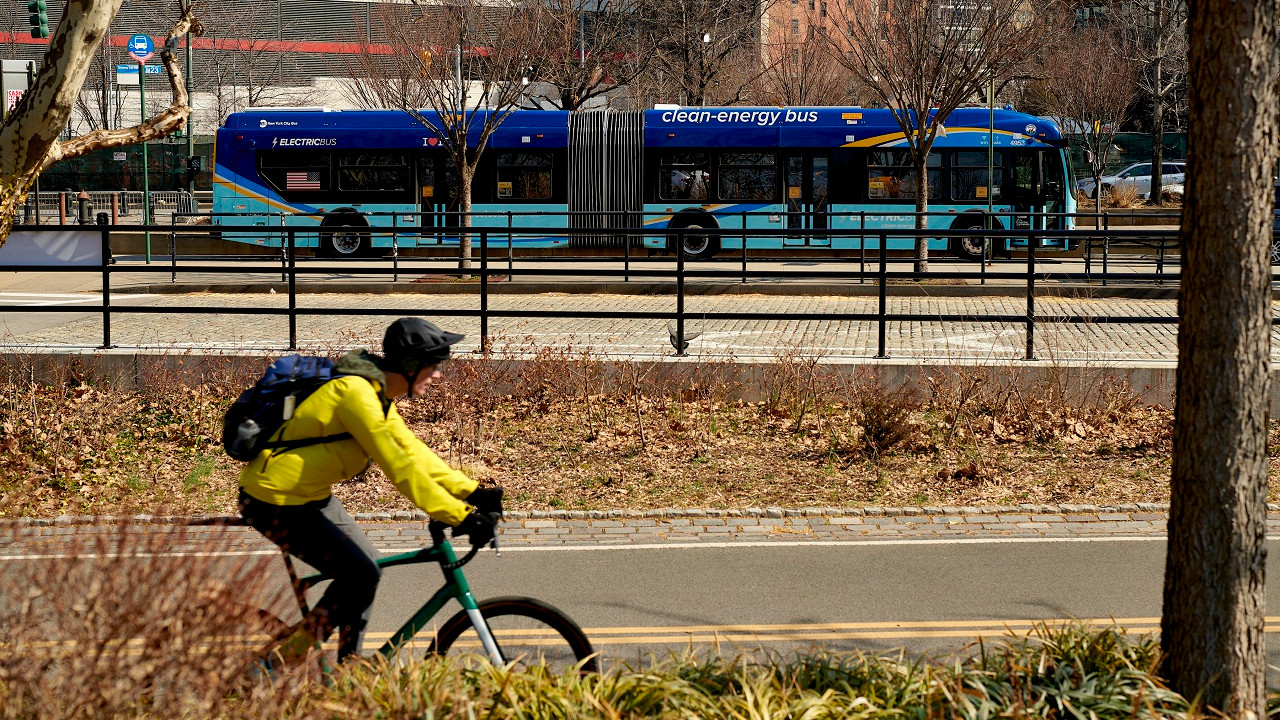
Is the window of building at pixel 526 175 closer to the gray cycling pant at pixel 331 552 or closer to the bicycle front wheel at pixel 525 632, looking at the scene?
the bicycle front wheel at pixel 525 632

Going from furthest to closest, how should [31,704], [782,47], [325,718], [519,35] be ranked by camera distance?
1. [782,47]
2. [519,35]
3. [325,718]
4. [31,704]

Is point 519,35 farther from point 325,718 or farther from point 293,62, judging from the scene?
point 293,62

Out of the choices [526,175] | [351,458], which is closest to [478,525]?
[351,458]

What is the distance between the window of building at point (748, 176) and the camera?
1184 inches

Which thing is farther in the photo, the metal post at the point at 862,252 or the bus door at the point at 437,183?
the bus door at the point at 437,183

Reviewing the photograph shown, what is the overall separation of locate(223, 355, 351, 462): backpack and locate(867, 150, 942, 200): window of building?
2558cm

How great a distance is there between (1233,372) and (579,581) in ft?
13.3

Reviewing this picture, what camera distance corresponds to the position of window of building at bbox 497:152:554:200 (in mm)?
30797

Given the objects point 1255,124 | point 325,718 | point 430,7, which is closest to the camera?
point 325,718

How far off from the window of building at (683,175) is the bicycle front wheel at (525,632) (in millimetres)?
25439

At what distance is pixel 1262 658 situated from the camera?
4.77m

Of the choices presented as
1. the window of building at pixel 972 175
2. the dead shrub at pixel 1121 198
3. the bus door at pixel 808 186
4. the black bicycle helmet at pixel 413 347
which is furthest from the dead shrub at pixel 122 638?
the dead shrub at pixel 1121 198

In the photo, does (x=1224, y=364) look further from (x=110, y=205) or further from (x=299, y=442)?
(x=110, y=205)

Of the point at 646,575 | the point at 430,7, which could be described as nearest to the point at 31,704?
the point at 646,575
